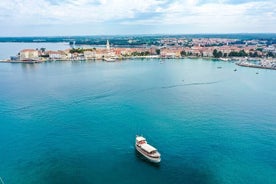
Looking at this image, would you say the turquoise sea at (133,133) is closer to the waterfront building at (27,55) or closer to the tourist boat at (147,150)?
the tourist boat at (147,150)

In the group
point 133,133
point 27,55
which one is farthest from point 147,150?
point 27,55

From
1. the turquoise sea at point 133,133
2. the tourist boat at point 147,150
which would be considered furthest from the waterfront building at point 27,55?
the tourist boat at point 147,150

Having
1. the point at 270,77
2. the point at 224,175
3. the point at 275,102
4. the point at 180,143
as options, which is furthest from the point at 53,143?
the point at 270,77

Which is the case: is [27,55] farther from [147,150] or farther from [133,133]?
[147,150]

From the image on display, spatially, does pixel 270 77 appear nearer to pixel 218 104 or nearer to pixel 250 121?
pixel 218 104

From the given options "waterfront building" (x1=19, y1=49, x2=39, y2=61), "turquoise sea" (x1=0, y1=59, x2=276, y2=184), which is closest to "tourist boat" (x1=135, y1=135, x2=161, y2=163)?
"turquoise sea" (x1=0, y1=59, x2=276, y2=184)

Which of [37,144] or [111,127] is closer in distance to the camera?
[37,144]
